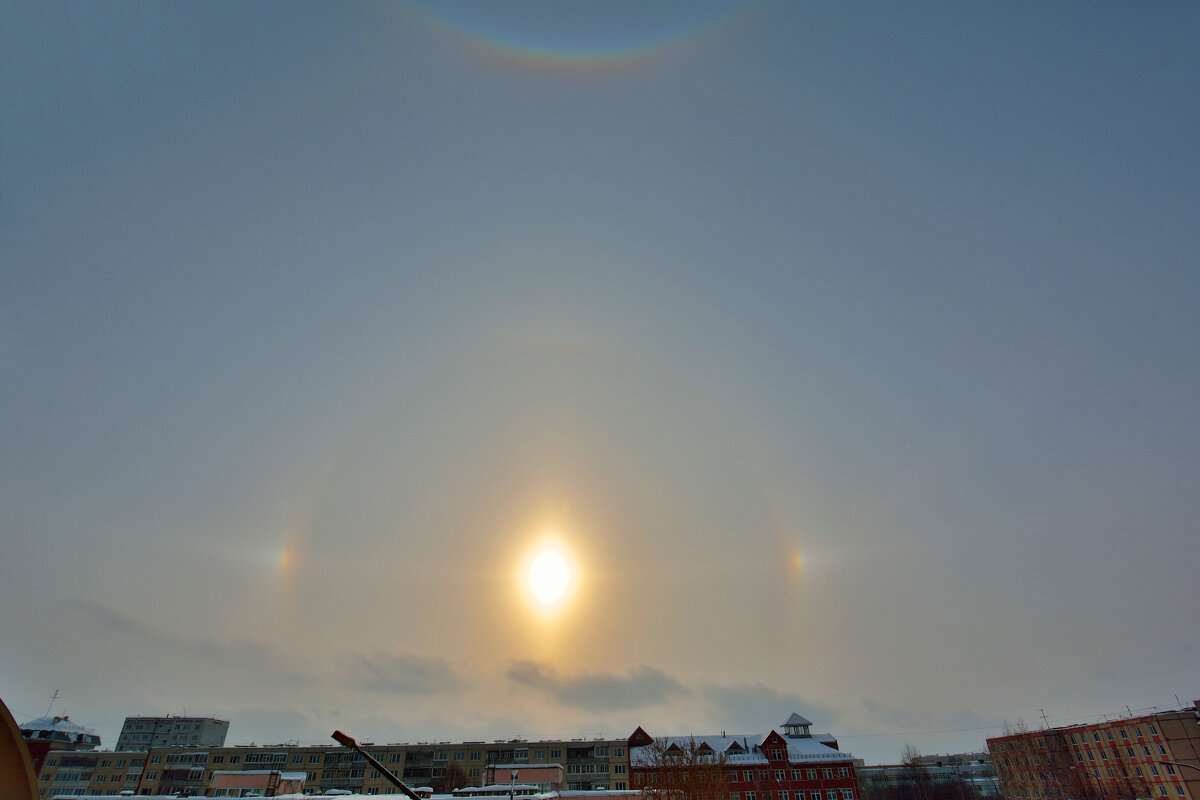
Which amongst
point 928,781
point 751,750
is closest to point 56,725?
point 751,750

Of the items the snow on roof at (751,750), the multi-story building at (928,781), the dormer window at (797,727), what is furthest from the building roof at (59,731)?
the multi-story building at (928,781)

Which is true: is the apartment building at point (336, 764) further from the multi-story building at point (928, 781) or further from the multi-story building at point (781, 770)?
the multi-story building at point (928, 781)

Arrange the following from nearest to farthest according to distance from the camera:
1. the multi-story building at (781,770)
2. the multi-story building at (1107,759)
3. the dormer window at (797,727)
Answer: the multi-story building at (781,770)
the multi-story building at (1107,759)
the dormer window at (797,727)

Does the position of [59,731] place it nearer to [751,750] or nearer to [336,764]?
[336,764]

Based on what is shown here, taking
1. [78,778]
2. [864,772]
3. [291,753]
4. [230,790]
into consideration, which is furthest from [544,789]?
[864,772]

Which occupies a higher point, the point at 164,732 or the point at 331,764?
the point at 164,732

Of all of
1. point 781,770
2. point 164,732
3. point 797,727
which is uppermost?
point 164,732

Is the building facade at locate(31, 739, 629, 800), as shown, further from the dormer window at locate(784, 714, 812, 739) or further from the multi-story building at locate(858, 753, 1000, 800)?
the multi-story building at locate(858, 753, 1000, 800)
